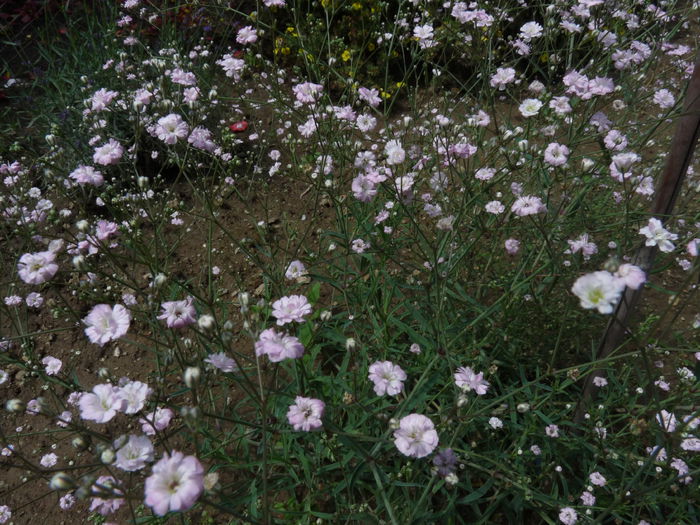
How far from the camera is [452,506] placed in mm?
1896

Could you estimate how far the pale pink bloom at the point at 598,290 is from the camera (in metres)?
1.23

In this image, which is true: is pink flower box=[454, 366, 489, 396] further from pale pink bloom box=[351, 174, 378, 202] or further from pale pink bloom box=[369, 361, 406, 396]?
pale pink bloom box=[351, 174, 378, 202]

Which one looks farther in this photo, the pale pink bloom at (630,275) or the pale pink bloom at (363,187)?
the pale pink bloom at (363,187)

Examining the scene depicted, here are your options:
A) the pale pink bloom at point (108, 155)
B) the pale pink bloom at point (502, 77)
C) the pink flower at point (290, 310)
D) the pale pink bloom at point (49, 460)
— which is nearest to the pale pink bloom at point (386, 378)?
the pink flower at point (290, 310)

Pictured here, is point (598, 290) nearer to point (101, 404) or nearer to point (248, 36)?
point (101, 404)

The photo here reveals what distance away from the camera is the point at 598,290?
126cm

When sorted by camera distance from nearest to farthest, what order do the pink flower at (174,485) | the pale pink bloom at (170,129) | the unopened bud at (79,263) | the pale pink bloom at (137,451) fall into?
the pink flower at (174,485) → the pale pink bloom at (137,451) → the unopened bud at (79,263) → the pale pink bloom at (170,129)

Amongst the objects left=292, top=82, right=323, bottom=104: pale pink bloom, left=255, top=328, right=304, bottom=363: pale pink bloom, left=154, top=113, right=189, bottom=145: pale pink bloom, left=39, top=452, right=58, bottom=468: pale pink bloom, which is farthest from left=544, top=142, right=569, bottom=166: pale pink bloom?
left=39, top=452, right=58, bottom=468: pale pink bloom

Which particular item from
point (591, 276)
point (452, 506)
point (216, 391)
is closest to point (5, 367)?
point (216, 391)

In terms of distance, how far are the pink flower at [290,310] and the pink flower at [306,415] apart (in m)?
0.30

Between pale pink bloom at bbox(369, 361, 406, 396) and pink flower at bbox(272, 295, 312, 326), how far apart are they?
33cm

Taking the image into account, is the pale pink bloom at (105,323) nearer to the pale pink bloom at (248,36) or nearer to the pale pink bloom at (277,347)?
the pale pink bloom at (277,347)

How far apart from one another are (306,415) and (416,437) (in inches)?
14.2

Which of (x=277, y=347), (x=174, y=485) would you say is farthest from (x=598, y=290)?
(x=174, y=485)
